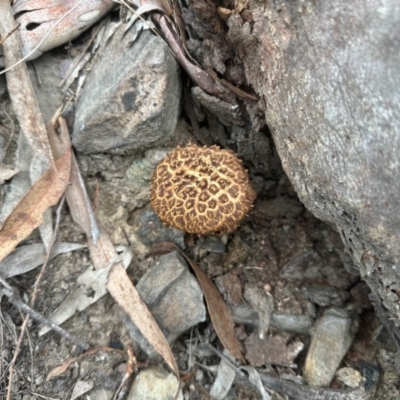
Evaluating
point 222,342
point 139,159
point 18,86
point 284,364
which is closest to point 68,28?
point 18,86

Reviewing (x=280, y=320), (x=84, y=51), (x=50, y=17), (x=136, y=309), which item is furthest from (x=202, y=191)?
→ (x=50, y=17)

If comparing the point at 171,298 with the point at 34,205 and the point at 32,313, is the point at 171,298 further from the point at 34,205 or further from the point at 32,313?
the point at 34,205

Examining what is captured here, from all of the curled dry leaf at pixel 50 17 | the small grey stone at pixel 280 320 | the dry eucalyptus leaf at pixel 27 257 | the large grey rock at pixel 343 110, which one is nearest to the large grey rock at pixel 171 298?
the small grey stone at pixel 280 320

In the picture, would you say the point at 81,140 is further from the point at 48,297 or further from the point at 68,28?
the point at 48,297

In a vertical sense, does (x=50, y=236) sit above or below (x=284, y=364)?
above

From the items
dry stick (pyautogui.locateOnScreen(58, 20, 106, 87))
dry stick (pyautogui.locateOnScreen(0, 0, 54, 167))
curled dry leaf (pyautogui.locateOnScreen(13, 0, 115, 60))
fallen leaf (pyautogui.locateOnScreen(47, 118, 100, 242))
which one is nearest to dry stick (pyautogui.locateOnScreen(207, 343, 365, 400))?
fallen leaf (pyautogui.locateOnScreen(47, 118, 100, 242))

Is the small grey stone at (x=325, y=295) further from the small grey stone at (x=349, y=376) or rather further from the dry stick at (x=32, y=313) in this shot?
the dry stick at (x=32, y=313)
